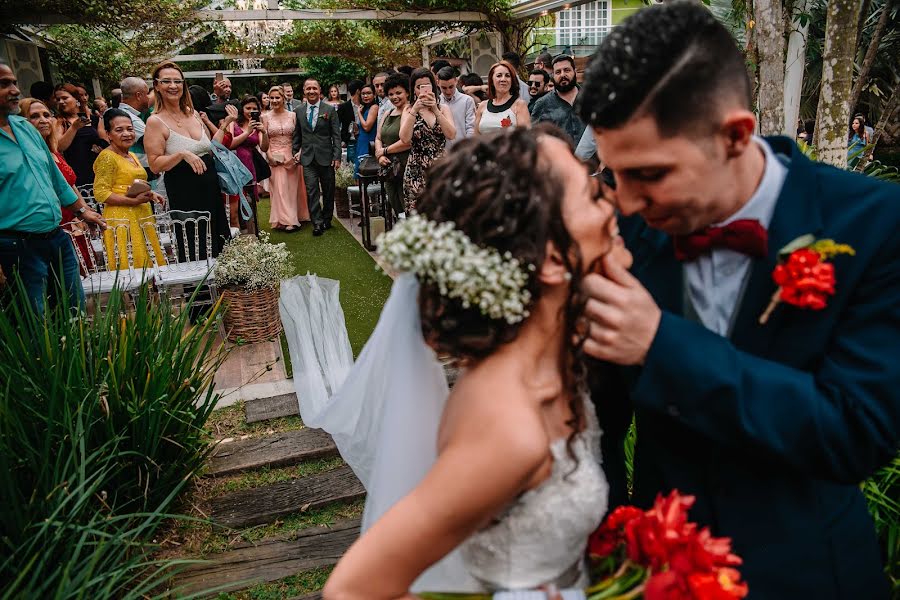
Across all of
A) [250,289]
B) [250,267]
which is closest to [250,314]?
[250,289]

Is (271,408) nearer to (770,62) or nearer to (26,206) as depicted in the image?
(26,206)

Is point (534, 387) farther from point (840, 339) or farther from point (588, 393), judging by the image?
point (840, 339)

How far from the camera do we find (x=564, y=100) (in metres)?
6.59

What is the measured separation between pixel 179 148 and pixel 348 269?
265cm

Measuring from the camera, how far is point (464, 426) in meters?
1.21

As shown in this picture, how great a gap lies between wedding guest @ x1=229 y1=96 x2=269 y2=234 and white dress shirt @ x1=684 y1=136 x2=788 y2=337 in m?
Answer: 7.93

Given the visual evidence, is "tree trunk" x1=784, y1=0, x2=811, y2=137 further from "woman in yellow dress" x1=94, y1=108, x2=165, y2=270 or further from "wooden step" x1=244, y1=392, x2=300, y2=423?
"woman in yellow dress" x1=94, y1=108, x2=165, y2=270

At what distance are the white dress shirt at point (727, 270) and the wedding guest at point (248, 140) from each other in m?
7.93

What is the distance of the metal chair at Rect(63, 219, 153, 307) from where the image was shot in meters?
5.36

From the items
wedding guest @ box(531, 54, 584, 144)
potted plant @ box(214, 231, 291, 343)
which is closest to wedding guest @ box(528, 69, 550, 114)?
wedding guest @ box(531, 54, 584, 144)

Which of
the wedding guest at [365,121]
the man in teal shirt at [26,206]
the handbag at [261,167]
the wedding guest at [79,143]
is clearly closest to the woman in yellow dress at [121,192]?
the man in teal shirt at [26,206]

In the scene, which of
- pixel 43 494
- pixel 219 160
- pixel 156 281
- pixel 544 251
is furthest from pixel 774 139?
pixel 219 160

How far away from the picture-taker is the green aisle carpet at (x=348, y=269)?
20.4ft

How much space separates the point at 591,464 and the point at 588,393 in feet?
0.58
